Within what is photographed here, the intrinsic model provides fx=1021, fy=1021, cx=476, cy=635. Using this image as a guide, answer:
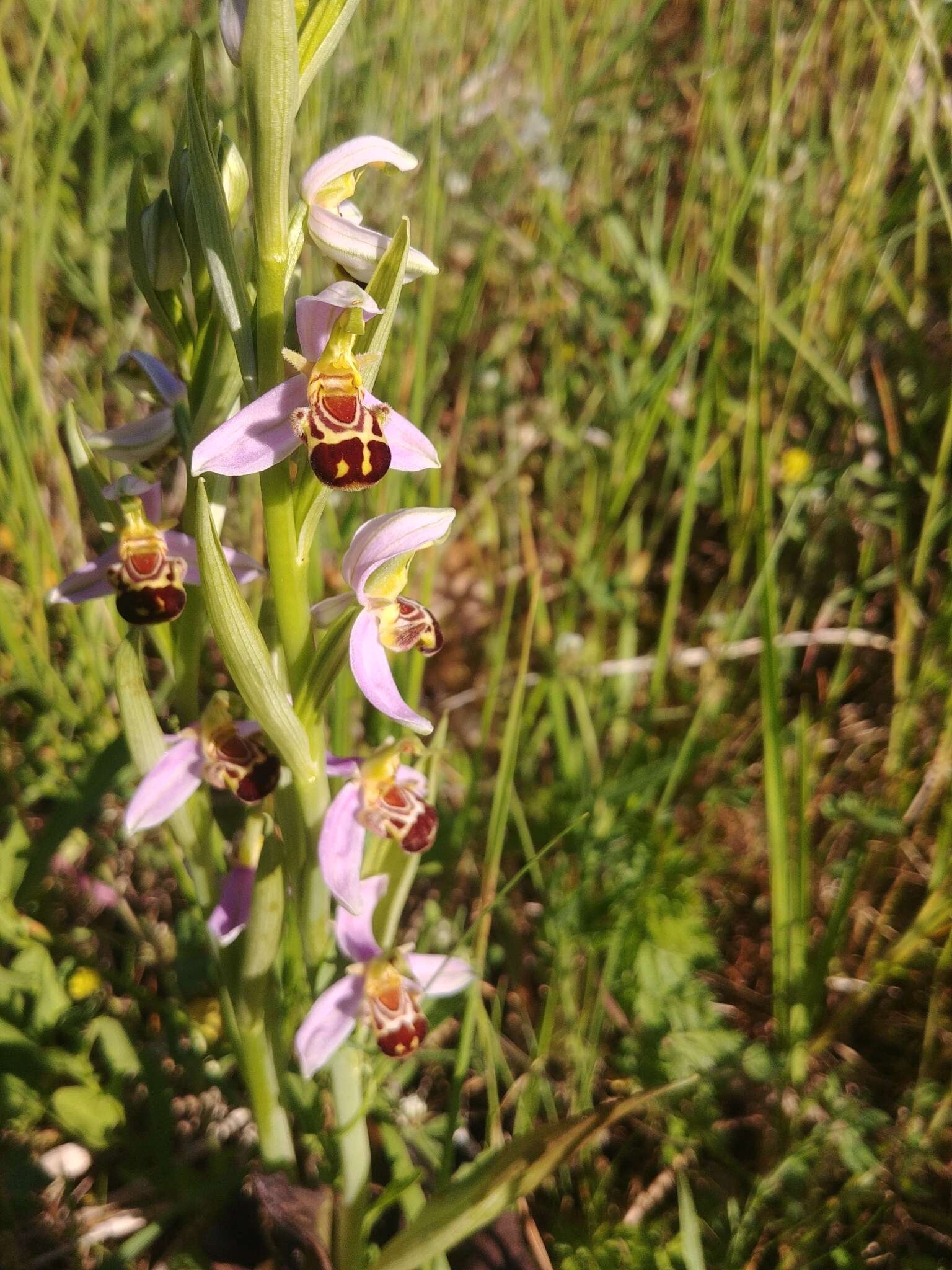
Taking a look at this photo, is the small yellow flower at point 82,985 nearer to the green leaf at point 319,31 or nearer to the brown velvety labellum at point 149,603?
the brown velvety labellum at point 149,603

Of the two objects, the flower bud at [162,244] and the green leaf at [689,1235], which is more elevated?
the flower bud at [162,244]

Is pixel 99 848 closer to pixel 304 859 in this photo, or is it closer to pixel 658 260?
pixel 304 859

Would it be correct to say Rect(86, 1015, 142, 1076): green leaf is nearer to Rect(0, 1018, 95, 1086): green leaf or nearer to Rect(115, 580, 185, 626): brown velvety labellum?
Rect(0, 1018, 95, 1086): green leaf

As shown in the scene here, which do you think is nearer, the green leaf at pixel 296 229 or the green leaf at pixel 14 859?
the green leaf at pixel 296 229

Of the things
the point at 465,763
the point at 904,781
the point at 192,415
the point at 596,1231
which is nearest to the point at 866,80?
the point at 904,781

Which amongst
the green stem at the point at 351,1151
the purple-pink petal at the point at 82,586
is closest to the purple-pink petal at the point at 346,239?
the purple-pink petal at the point at 82,586

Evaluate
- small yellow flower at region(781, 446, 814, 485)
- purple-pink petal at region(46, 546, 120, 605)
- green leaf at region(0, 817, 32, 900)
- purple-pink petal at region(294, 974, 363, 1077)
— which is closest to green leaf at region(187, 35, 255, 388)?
purple-pink petal at region(46, 546, 120, 605)

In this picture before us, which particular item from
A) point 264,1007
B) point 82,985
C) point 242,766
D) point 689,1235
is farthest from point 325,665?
point 82,985
